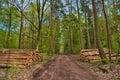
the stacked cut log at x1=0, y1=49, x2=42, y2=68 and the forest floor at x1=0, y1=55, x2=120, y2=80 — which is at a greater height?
the stacked cut log at x1=0, y1=49, x2=42, y2=68

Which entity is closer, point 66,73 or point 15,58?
point 66,73

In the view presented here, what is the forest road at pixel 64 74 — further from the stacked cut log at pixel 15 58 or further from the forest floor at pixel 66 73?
the stacked cut log at pixel 15 58

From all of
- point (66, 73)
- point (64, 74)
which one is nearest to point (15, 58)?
point (66, 73)

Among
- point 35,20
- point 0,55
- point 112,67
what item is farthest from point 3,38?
point 112,67

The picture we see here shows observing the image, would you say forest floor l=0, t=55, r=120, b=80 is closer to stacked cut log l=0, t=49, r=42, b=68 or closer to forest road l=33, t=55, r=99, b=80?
forest road l=33, t=55, r=99, b=80

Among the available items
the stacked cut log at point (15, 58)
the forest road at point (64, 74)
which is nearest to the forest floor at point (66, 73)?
the forest road at point (64, 74)

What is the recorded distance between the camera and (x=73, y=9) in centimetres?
4375

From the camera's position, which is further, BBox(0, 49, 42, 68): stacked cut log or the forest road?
BBox(0, 49, 42, 68): stacked cut log

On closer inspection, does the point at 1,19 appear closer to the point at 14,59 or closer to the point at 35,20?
the point at 35,20

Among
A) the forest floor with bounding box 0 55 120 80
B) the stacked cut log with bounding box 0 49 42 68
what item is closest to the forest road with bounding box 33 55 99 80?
the forest floor with bounding box 0 55 120 80

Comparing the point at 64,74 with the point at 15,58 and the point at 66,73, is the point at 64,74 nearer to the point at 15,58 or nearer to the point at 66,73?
the point at 66,73

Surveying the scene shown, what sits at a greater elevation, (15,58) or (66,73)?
(15,58)

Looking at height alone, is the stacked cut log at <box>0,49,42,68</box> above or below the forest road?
above

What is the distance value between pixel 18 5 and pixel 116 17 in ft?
50.2
